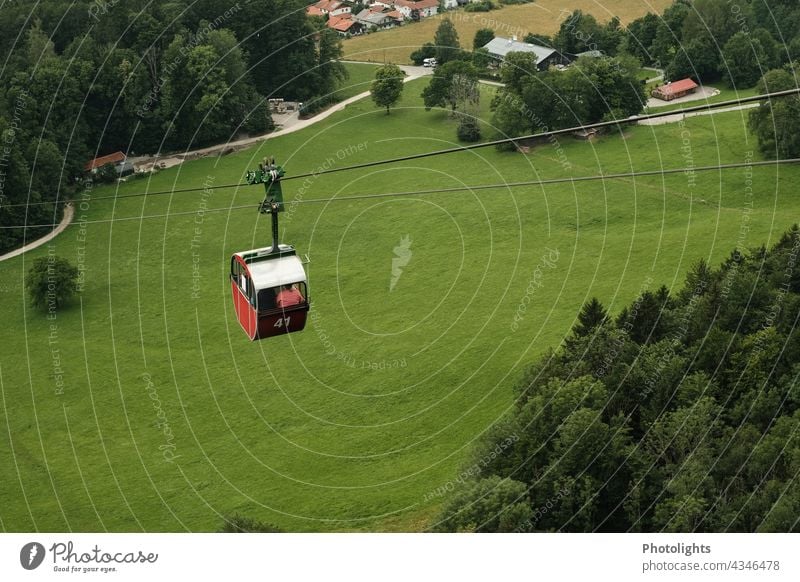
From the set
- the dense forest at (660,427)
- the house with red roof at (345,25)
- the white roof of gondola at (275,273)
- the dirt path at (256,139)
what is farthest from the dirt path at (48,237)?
the white roof of gondola at (275,273)

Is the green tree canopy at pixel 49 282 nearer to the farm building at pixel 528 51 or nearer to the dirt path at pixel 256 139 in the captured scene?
the dirt path at pixel 256 139

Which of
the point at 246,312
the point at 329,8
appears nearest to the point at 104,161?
the point at 329,8

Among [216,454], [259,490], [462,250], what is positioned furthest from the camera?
[462,250]

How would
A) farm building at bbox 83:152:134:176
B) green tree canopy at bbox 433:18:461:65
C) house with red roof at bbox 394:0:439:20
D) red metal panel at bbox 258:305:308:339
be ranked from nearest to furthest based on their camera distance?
1. red metal panel at bbox 258:305:308:339
2. farm building at bbox 83:152:134:176
3. green tree canopy at bbox 433:18:461:65
4. house with red roof at bbox 394:0:439:20

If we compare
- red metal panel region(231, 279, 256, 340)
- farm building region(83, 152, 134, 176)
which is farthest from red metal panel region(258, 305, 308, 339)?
farm building region(83, 152, 134, 176)

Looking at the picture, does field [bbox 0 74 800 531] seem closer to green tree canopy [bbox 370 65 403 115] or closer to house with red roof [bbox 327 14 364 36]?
green tree canopy [bbox 370 65 403 115]
